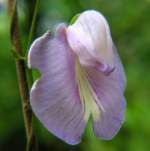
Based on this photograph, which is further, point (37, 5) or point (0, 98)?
point (0, 98)

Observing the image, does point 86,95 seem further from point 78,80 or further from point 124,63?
point 124,63

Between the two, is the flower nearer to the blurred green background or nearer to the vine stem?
the vine stem

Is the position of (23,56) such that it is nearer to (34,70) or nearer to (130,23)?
(34,70)

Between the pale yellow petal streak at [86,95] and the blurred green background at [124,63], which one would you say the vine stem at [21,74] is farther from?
the blurred green background at [124,63]

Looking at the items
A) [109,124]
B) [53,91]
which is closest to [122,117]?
[109,124]

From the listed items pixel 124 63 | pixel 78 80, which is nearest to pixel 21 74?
pixel 78 80

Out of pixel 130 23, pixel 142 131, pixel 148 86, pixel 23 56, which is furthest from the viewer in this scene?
pixel 130 23

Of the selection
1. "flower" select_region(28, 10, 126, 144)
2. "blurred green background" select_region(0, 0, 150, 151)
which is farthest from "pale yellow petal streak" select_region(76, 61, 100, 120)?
"blurred green background" select_region(0, 0, 150, 151)
